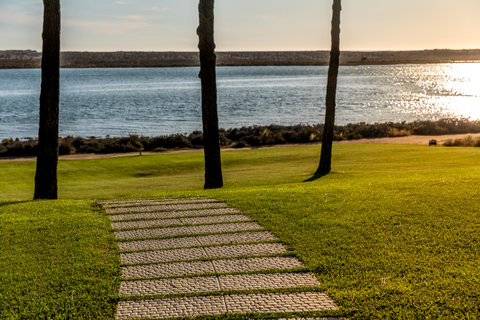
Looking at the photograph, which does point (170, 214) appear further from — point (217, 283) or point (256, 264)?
point (217, 283)

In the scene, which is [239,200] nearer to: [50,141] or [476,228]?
[476,228]

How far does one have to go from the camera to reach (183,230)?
786 centimetres

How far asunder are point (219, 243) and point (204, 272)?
108 centimetres

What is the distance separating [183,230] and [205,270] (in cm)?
175

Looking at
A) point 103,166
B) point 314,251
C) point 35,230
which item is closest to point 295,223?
point 314,251

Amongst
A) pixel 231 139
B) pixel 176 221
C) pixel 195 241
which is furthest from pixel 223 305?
pixel 231 139

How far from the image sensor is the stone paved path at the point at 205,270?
17.3 ft

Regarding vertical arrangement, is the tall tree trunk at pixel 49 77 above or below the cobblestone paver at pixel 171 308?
above

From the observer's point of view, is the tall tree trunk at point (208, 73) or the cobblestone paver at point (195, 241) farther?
the tall tree trunk at point (208, 73)

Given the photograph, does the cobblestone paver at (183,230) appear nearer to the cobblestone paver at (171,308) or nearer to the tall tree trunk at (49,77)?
the cobblestone paver at (171,308)

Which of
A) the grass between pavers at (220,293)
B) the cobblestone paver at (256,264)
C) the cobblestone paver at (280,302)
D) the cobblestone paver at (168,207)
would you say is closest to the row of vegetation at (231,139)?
the cobblestone paver at (168,207)

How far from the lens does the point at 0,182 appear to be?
18.1 metres

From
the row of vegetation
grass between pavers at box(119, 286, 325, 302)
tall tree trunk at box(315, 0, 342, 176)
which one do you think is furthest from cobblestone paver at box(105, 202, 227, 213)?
the row of vegetation

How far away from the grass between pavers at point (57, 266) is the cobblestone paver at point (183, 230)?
305 mm
